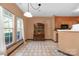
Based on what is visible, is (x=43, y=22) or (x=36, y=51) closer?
(x=36, y=51)

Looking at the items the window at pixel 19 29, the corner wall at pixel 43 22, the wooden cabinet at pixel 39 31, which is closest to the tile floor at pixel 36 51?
the window at pixel 19 29

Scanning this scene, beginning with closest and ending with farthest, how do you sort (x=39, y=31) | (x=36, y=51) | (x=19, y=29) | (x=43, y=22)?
1. (x=36, y=51)
2. (x=19, y=29)
3. (x=39, y=31)
4. (x=43, y=22)

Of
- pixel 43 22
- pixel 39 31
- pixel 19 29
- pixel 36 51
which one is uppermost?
pixel 43 22

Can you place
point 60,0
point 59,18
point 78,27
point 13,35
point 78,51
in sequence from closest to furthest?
1. point 60,0
2. point 78,51
3. point 78,27
4. point 13,35
5. point 59,18

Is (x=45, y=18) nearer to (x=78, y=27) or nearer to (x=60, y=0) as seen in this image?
(x=78, y=27)

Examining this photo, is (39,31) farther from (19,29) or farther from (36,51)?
(36,51)

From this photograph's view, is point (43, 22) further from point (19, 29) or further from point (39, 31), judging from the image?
point (19, 29)

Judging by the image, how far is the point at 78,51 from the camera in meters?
4.42

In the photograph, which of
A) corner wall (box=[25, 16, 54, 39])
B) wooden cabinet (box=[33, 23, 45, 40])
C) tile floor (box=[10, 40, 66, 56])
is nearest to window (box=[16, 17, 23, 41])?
tile floor (box=[10, 40, 66, 56])

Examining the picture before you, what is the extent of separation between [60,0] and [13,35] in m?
4.89

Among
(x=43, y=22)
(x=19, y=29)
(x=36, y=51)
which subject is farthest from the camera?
(x=43, y=22)

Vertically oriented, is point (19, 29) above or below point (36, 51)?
above

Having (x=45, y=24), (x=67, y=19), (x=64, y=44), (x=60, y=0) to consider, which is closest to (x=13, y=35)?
(x=64, y=44)

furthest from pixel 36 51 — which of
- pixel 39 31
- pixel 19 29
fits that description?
pixel 39 31
